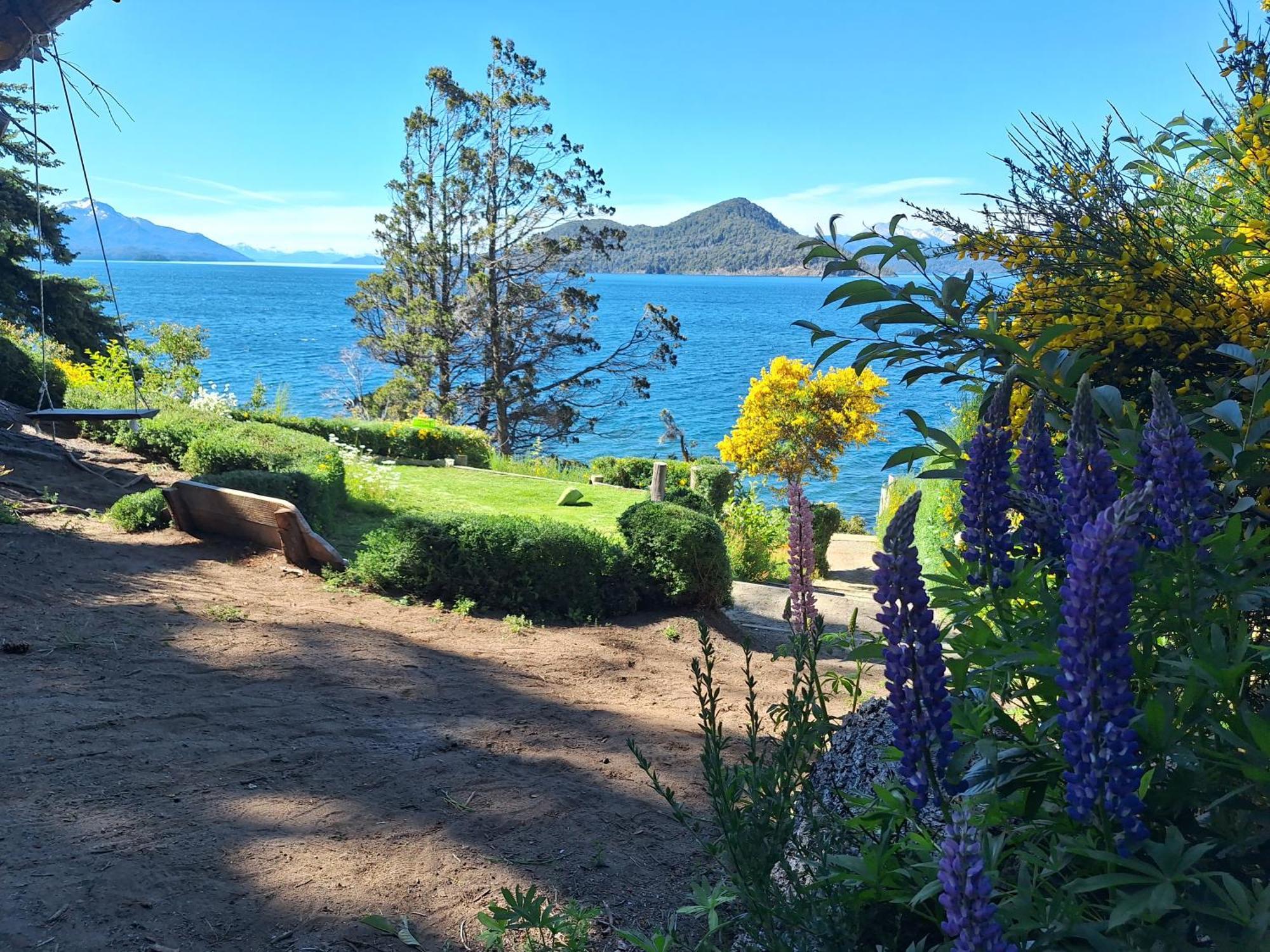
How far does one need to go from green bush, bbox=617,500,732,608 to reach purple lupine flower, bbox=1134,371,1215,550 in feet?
19.4

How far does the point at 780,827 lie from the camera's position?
5.16 feet

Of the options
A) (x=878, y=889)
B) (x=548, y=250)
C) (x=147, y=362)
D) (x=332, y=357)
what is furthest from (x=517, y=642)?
(x=332, y=357)

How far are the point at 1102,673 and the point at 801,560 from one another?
5.39 ft

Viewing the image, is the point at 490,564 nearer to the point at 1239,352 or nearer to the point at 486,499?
the point at 486,499

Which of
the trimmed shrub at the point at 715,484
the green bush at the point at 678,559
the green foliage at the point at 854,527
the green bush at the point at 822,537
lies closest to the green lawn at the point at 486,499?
the trimmed shrub at the point at 715,484

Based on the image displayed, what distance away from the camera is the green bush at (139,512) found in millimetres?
7590

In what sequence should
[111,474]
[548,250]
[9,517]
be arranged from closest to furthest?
[9,517]
[111,474]
[548,250]

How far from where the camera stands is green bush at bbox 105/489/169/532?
7.59 meters

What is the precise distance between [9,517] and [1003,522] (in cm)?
765

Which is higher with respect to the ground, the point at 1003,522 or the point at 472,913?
the point at 1003,522

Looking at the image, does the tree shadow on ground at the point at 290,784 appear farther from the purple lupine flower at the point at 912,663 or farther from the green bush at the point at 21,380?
the green bush at the point at 21,380

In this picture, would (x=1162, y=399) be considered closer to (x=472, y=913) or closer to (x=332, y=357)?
(x=472, y=913)

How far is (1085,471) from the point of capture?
1.30 m

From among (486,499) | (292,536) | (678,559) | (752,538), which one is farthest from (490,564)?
(752,538)
